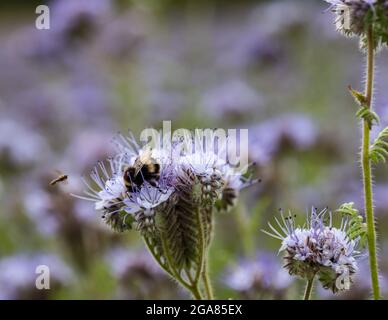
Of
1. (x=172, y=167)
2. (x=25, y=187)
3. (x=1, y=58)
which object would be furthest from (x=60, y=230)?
(x=1, y=58)

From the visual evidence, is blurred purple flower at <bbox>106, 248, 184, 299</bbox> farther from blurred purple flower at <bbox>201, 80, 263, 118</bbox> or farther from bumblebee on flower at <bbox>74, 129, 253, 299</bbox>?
blurred purple flower at <bbox>201, 80, 263, 118</bbox>

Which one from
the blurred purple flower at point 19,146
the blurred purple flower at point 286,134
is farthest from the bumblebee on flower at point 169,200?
the blurred purple flower at point 19,146

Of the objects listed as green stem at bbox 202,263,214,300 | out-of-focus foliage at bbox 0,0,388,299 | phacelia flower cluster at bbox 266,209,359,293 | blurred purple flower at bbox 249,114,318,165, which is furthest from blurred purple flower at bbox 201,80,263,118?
phacelia flower cluster at bbox 266,209,359,293

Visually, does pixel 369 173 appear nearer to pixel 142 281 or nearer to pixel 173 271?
pixel 173 271

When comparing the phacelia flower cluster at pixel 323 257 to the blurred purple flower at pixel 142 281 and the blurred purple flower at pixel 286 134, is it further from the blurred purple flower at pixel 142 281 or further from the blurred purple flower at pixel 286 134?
the blurred purple flower at pixel 286 134
